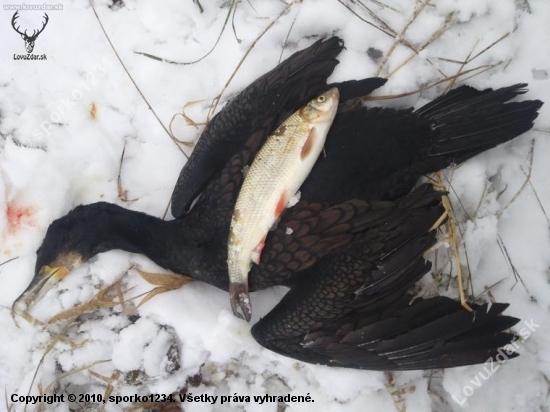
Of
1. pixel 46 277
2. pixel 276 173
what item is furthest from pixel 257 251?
pixel 46 277

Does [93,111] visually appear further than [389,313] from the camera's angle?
Yes

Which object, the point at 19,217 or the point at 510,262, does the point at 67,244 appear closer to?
the point at 19,217

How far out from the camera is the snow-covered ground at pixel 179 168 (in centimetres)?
274

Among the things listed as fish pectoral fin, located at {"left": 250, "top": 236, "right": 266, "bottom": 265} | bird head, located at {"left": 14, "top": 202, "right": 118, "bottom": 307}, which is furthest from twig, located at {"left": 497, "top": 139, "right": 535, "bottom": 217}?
bird head, located at {"left": 14, "top": 202, "right": 118, "bottom": 307}

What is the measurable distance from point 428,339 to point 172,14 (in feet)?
7.10

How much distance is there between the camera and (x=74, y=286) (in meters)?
2.88

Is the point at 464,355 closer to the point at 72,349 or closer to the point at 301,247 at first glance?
the point at 301,247

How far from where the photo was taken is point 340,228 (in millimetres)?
2266

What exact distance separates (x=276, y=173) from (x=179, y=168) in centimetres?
89

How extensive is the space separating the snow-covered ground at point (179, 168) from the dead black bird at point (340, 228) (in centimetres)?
29

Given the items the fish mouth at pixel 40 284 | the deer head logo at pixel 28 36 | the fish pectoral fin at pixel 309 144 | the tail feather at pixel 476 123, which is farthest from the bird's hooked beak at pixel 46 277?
the tail feather at pixel 476 123

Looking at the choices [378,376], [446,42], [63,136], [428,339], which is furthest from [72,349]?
[446,42]

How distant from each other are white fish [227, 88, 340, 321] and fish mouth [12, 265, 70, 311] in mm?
905

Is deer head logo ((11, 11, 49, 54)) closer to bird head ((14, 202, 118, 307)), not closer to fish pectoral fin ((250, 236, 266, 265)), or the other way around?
bird head ((14, 202, 118, 307))
